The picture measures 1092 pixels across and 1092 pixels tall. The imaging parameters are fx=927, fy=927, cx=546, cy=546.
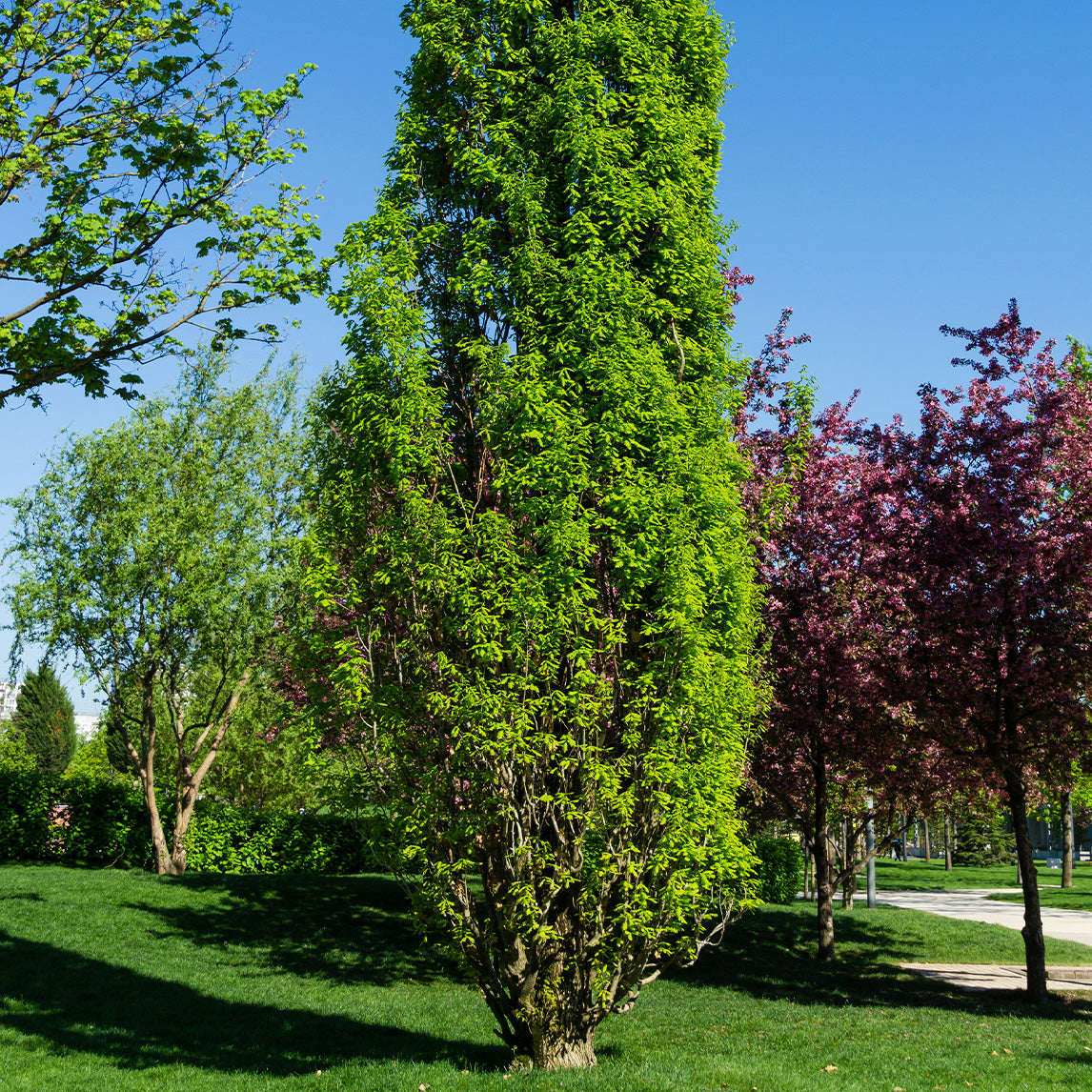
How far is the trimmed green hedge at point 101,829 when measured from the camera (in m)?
23.6

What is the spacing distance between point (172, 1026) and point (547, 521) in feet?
25.8

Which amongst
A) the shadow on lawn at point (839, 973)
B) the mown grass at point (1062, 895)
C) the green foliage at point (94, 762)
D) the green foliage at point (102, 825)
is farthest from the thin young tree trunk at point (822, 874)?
the green foliage at point (94, 762)

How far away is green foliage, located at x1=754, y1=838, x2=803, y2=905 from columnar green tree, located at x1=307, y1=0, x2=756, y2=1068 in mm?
20520

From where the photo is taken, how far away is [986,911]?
2989 cm

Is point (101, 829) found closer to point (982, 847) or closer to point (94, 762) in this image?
point (94, 762)

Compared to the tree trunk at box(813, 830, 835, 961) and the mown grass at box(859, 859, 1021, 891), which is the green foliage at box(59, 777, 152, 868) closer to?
the tree trunk at box(813, 830, 835, 961)

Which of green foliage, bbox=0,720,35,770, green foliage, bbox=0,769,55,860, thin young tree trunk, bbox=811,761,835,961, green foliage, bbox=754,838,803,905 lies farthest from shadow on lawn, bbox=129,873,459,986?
green foliage, bbox=0,720,35,770

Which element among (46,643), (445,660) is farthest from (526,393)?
(46,643)

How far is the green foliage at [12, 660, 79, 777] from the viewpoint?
5472cm

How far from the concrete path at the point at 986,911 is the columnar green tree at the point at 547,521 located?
1927cm

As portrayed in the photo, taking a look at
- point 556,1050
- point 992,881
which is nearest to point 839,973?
point 556,1050

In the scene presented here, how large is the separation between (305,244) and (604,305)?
11.6ft

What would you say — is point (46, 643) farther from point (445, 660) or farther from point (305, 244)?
point (445, 660)

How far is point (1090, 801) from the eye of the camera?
57.4 ft
